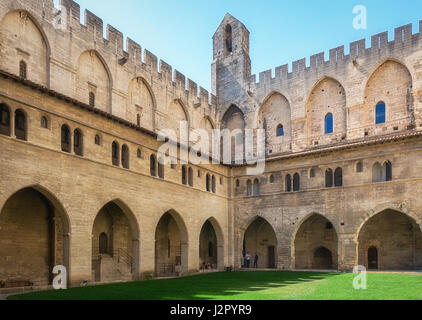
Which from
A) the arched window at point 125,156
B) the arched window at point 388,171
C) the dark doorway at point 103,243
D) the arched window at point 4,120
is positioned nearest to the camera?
the arched window at point 4,120

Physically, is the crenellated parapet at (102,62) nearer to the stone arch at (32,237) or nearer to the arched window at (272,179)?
the stone arch at (32,237)

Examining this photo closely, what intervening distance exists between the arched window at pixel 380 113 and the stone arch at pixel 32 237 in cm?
1880

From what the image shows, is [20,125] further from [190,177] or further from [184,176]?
[190,177]

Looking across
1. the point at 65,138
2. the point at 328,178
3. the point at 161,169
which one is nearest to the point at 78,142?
the point at 65,138

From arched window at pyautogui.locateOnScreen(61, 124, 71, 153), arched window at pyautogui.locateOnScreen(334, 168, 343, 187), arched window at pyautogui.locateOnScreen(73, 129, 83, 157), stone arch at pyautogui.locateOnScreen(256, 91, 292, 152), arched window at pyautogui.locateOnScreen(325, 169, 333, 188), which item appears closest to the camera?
arched window at pyautogui.locateOnScreen(61, 124, 71, 153)

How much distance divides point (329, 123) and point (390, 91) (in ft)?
13.7

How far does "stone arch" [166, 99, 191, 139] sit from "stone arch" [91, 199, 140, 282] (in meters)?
6.57

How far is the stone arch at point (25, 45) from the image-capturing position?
17359 millimetres

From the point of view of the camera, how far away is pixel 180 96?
28.1 m

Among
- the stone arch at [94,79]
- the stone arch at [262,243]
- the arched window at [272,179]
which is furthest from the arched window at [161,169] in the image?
the stone arch at [262,243]

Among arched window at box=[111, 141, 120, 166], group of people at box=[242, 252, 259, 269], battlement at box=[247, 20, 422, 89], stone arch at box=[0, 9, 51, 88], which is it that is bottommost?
group of people at box=[242, 252, 259, 269]

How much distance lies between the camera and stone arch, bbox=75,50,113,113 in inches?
819

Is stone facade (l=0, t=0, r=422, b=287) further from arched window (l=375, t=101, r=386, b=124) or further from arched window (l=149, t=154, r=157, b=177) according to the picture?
arched window (l=375, t=101, r=386, b=124)

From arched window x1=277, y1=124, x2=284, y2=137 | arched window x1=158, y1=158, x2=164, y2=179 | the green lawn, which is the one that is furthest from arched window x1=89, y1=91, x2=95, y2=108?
arched window x1=277, y1=124, x2=284, y2=137
